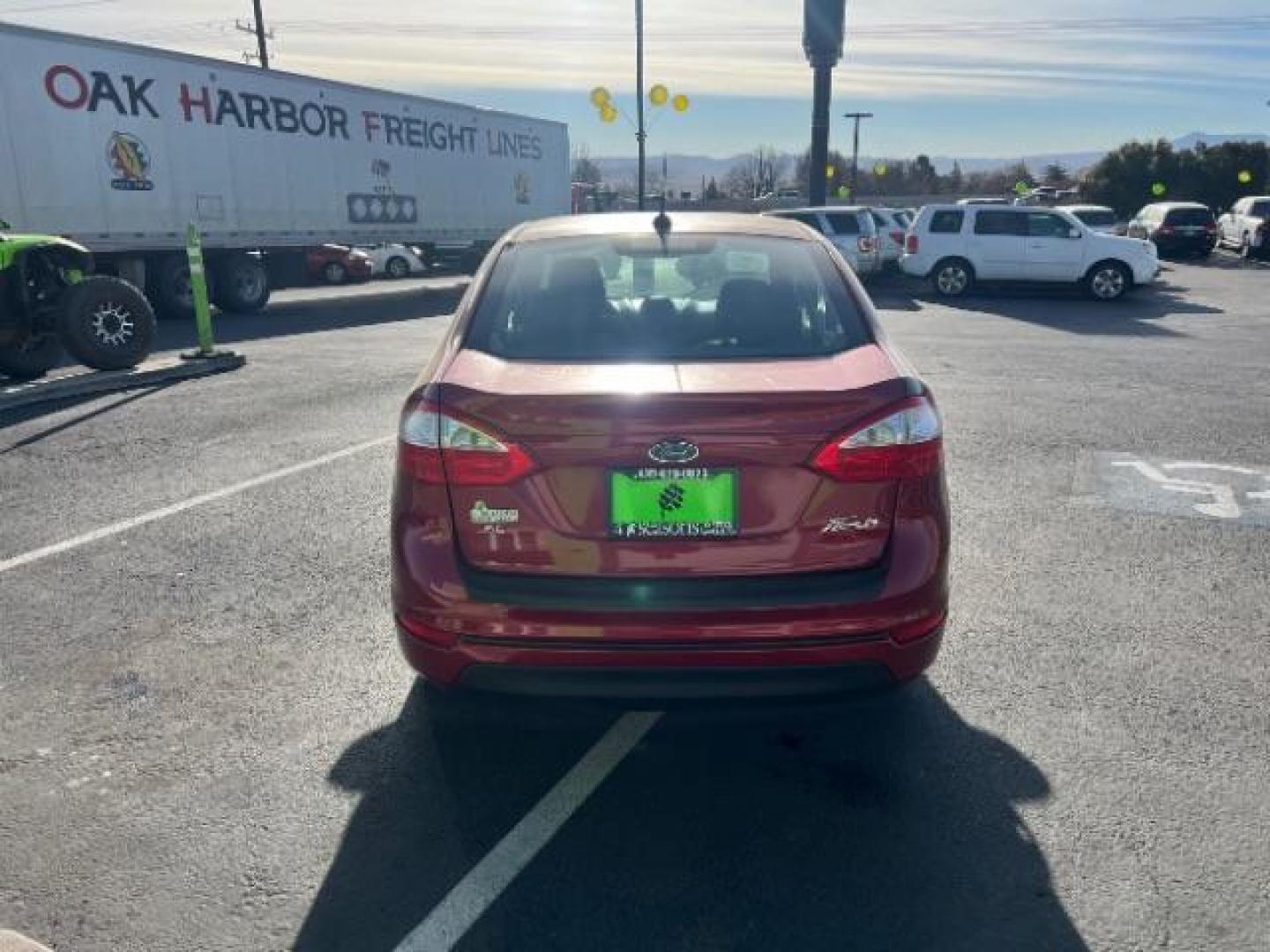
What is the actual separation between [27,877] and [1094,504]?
544 cm

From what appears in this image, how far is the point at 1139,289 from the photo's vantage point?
786 inches

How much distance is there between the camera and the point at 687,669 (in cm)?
253

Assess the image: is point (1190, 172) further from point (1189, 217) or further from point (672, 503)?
point (672, 503)

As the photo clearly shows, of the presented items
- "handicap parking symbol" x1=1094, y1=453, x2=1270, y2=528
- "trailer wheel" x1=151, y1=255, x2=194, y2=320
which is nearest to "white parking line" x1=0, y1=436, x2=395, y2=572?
"handicap parking symbol" x1=1094, y1=453, x2=1270, y2=528

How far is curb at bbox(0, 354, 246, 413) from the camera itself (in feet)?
27.8

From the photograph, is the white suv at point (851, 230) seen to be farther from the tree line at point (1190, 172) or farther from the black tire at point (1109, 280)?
the tree line at point (1190, 172)

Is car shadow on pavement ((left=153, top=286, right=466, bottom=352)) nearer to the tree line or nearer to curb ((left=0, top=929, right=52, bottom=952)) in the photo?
curb ((left=0, top=929, right=52, bottom=952))

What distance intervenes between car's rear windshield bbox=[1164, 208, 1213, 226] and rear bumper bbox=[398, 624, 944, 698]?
30553mm

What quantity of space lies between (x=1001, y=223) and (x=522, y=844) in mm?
18152

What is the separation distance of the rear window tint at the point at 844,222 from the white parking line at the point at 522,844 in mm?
18706

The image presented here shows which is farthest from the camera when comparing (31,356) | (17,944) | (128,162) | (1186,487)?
(128,162)

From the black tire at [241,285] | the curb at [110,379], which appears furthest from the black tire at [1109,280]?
the black tire at [241,285]

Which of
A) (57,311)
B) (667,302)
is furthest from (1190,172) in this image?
(667,302)

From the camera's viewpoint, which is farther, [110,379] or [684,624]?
[110,379]
